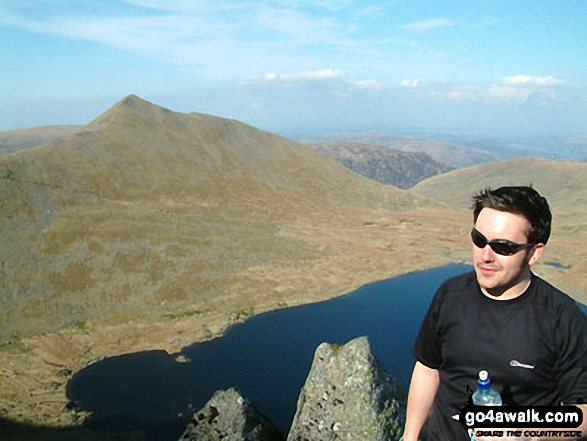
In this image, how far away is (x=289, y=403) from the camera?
44719mm

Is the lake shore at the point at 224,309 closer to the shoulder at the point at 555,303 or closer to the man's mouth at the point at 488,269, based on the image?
the man's mouth at the point at 488,269

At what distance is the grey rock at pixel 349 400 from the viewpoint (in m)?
14.7

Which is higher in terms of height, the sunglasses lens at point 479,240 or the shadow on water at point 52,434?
the sunglasses lens at point 479,240

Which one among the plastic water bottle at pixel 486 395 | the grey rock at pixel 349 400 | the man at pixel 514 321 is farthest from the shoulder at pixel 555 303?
the grey rock at pixel 349 400

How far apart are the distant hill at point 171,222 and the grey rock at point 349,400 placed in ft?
177

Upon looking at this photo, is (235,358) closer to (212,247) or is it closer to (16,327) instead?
(16,327)

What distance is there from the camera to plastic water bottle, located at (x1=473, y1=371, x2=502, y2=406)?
5570mm

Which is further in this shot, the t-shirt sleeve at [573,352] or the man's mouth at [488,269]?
the man's mouth at [488,269]

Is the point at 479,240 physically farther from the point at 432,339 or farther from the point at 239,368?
the point at 239,368

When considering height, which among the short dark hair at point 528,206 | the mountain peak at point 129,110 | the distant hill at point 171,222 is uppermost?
the mountain peak at point 129,110

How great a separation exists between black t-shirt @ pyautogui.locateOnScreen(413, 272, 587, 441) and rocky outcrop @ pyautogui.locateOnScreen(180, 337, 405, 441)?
28.9 feet

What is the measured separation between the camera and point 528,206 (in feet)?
19.0

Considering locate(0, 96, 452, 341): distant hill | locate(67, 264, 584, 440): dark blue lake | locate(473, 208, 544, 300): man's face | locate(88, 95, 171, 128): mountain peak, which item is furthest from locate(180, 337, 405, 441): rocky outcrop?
locate(88, 95, 171, 128): mountain peak

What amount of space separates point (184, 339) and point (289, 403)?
19.8 m
